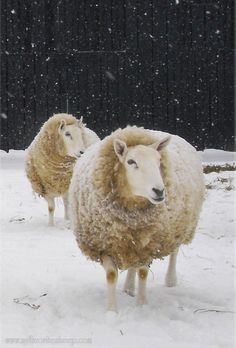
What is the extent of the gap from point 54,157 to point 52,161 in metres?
0.06

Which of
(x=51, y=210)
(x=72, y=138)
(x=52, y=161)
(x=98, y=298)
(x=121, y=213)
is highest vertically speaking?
(x=72, y=138)

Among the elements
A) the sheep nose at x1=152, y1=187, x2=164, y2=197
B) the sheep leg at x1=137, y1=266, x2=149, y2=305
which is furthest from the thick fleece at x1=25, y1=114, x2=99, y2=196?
the sheep nose at x1=152, y1=187, x2=164, y2=197

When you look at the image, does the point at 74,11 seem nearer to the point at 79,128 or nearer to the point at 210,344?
the point at 79,128

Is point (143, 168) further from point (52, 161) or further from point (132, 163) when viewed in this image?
point (52, 161)

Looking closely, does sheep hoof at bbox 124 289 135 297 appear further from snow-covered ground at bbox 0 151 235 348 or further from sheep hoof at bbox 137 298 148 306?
sheep hoof at bbox 137 298 148 306

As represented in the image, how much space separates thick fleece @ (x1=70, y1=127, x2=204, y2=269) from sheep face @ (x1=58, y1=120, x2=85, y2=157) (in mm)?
3052

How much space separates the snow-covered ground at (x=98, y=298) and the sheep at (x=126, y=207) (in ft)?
1.02

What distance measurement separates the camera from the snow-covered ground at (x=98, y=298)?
3598 mm

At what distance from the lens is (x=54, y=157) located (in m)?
7.72

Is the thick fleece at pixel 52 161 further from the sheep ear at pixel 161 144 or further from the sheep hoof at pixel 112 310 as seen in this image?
the sheep hoof at pixel 112 310

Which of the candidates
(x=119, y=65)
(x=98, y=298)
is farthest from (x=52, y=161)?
(x=119, y=65)

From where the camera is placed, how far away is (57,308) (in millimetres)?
4133

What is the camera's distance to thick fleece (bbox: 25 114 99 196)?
769cm

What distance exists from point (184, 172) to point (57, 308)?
5.15 feet
